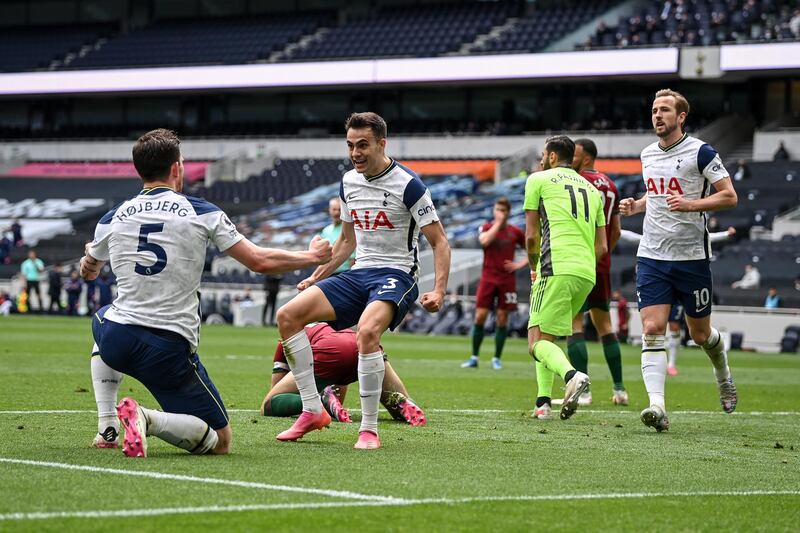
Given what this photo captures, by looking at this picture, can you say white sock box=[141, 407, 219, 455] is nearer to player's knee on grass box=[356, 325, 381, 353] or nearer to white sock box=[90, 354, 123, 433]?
white sock box=[90, 354, 123, 433]

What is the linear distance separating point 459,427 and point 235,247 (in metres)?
2.89

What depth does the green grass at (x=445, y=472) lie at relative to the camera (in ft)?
17.4

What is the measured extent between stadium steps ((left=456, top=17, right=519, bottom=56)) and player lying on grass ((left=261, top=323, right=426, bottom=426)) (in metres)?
37.9

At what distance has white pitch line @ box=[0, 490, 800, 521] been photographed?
5.10m

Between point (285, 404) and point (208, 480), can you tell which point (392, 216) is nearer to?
point (285, 404)

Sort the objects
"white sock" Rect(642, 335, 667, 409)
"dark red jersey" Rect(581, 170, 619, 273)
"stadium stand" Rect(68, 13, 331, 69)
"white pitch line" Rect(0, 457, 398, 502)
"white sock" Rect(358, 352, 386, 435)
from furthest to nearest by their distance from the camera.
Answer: "stadium stand" Rect(68, 13, 331, 69), "dark red jersey" Rect(581, 170, 619, 273), "white sock" Rect(642, 335, 667, 409), "white sock" Rect(358, 352, 386, 435), "white pitch line" Rect(0, 457, 398, 502)

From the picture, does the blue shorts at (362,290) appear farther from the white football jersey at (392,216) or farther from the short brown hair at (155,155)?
the short brown hair at (155,155)

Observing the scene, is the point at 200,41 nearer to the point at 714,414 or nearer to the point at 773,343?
the point at 773,343

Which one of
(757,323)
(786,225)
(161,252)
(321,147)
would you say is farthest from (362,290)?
(321,147)

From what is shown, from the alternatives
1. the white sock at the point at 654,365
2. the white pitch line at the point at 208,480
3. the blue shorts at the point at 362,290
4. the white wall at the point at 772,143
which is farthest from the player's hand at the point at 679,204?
the white wall at the point at 772,143

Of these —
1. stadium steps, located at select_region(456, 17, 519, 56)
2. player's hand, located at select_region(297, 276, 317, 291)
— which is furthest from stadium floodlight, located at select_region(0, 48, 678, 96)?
player's hand, located at select_region(297, 276, 317, 291)

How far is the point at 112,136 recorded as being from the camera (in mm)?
56875

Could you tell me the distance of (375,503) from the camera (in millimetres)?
5590

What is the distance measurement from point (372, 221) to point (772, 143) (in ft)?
115
